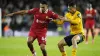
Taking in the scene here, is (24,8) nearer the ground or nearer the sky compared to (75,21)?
A: nearer the sky

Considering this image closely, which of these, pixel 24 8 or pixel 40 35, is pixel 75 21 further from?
pixel 24 8

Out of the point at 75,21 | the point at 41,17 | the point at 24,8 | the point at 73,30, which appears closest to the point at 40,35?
the point at 41,17

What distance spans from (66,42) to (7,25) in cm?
2198

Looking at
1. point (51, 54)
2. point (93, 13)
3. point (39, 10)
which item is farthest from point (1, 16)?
point (39, 10)

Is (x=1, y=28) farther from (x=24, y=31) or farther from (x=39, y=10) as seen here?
(x=39, y=10)

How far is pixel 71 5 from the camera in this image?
54.7 feet

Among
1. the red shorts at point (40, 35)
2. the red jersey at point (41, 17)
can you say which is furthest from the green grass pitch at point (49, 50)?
the red jersey at point (41, 17)

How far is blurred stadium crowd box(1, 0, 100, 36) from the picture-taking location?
38781 millimetres

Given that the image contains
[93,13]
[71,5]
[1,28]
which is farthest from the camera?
[1,28]

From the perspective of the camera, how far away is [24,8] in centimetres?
4253

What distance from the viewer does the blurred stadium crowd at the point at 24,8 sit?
127 ft

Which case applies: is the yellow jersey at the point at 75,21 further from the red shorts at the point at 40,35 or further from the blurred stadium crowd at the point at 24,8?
the blurred stadium crowd at the point at 24,8

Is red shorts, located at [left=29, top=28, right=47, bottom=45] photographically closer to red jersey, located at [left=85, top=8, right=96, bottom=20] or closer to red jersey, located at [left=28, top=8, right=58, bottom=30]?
red jersey, located at [left=28, top=8, right=58, bottom=30]

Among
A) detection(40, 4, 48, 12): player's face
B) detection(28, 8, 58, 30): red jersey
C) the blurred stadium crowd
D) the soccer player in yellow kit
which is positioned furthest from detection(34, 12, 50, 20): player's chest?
the blurred stadium crowd
